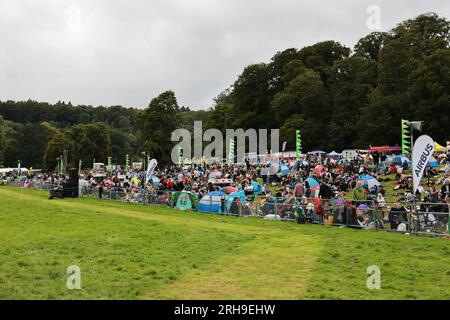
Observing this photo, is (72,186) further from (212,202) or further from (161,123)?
(161,123)

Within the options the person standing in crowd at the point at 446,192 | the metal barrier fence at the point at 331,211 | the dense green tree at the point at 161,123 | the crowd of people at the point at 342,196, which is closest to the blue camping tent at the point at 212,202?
the metal barrier fence at the point at 331,211

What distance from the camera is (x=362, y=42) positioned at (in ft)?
279

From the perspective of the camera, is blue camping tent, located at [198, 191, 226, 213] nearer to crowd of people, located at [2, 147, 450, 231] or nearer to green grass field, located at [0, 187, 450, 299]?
crowd of people, located at [2, 147, 450, 231]

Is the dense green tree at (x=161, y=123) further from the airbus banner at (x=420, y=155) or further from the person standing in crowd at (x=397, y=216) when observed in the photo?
the airbus banner at (x=420, y=155)

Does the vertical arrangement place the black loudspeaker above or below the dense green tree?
below

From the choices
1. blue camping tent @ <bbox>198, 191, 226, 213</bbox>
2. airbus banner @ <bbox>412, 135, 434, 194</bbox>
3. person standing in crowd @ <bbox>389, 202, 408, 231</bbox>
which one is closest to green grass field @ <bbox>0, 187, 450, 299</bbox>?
person standing in crowd @ <bbox>389, 202, 408, 231</bbox>

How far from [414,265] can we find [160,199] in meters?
21.7

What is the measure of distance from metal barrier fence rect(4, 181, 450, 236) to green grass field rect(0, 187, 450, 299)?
0.91 metres

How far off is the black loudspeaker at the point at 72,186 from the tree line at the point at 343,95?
35.0m

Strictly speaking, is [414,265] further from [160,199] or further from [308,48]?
[308,48]

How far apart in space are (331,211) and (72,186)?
86.5 ft

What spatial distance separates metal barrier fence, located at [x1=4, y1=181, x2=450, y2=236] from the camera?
17844mm

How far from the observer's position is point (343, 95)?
76250 millimetres

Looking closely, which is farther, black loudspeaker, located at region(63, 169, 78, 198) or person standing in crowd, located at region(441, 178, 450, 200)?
black loudspeaker, located at region(63, 169, 78, 198)
